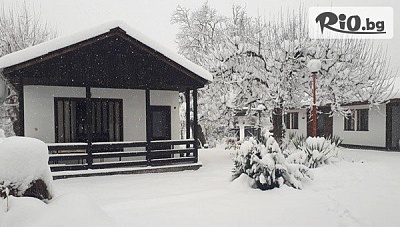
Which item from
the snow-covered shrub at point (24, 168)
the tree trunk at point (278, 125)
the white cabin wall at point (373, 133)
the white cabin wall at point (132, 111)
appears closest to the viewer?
the snow-covered shrub at point (24, 168)

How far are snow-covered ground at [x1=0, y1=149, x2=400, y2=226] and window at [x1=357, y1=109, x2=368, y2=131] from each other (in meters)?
10.7

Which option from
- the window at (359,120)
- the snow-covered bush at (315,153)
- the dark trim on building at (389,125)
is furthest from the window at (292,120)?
the snow-covered bush at (315,153)

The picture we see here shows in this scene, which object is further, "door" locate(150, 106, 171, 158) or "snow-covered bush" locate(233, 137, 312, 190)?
"door" locate(150, 106, 171, 158)

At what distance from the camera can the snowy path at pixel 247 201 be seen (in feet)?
13.9

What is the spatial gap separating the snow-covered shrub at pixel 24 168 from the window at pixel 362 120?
61.9 feet

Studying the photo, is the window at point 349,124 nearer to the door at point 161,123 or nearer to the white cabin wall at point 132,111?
the door at point 161,123

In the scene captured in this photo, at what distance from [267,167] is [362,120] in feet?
49.5

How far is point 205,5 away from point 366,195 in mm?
18147

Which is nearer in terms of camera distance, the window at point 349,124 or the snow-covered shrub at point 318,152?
the snow-covered shrub at point 318,152

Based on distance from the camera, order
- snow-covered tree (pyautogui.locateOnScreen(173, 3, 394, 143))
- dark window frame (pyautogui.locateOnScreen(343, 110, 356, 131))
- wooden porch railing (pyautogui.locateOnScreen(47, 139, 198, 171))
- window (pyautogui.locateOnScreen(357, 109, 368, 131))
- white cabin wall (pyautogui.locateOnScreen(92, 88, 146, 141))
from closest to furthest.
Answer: wooden porch railing (pyautogui.locateOnScreen(47, 139, 198, 171)), white cabin wall (pyautogui.locateOnScreen(92, 88, 146, 141)), snow-covered tree (pyautogui.locateOnScreen(173, 3, 394, 143)), window (pyautogui.locateOnScreen(357, 109, 368, 131)), dark window frame (pyautogui.locateOnScreen(343, 110, 356, 131))

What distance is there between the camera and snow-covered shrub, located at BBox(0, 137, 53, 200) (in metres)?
3.35

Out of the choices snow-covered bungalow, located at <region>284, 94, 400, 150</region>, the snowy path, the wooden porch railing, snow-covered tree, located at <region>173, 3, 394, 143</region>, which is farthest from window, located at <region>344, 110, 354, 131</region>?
the wooden porch railing

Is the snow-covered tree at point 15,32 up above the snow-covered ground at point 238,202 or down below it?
above

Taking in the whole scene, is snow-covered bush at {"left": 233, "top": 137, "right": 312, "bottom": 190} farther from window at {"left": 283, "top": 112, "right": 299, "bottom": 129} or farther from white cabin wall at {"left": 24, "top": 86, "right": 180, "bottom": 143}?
window at {"left": 283, "top": 112, "right": 299, "bottom": 129}
